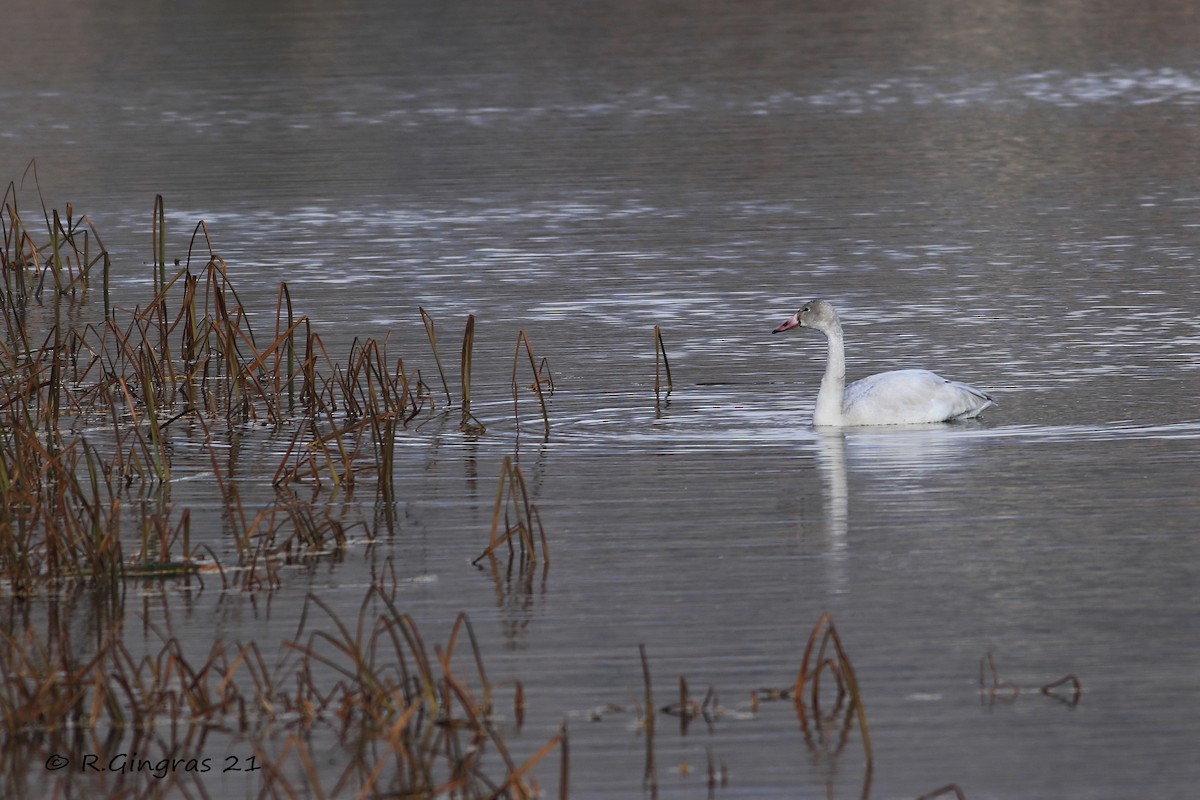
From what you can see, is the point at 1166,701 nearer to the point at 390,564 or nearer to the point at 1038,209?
the point at 390,564

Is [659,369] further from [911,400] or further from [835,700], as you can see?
[835,700]

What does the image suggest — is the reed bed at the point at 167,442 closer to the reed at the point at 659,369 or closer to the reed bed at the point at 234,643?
the reed bed at the point at 234,643

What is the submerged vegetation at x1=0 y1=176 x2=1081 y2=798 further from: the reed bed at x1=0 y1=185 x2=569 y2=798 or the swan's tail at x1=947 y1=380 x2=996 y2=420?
the swan's tail at x1=947 y1=380 x2=996 y2=420

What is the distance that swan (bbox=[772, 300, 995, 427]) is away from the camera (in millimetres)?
12789

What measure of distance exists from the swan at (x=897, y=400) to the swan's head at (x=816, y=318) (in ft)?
1.53

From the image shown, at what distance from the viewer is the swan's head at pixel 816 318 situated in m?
13.5

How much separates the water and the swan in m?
0.18

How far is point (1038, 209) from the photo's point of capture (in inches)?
902

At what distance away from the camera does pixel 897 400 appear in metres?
12.9

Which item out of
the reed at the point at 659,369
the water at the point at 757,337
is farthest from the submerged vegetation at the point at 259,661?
the reed at the point at 659,369


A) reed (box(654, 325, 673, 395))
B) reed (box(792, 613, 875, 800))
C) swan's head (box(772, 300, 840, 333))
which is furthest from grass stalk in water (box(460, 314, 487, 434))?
reed (box(792, 613, 875, 800))

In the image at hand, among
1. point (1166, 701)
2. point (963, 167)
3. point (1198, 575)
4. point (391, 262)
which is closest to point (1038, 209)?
point (963, 167)

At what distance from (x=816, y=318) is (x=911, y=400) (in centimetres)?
106

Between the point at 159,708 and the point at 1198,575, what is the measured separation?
4.39 meters
